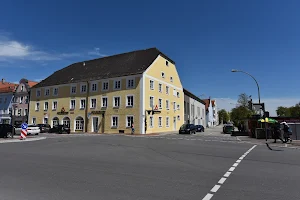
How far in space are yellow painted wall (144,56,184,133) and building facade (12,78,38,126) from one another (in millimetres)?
30785

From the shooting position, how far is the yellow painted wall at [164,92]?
36547 millimetres

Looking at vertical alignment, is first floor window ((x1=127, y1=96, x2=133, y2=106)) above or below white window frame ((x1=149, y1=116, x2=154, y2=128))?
above

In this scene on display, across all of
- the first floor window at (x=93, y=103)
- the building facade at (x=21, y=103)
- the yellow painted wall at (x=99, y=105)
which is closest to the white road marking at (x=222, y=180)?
the yellow painted wall at (x=99, y=105)

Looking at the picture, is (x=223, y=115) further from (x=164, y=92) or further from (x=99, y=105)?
(x=99, y=105)

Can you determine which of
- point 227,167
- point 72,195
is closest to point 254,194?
point 227,167

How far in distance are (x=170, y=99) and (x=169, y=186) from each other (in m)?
38.6

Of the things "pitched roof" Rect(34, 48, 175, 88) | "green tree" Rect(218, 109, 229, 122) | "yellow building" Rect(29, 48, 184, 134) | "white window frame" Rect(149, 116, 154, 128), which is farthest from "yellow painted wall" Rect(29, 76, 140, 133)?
"green tree" Rect(218, 109, 229, 122)

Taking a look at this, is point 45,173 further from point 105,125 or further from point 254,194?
point 105,125

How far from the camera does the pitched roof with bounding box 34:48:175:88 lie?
3825 cm

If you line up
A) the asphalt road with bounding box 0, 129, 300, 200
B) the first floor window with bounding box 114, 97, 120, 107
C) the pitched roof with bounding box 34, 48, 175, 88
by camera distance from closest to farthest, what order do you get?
1. the asphalt road with bounding box 0, 129, 300, 200
2. the first floor window with bounding box 114, 97, 120, 107
3. the pitched roof with bounding box 34, 48, 175, 88

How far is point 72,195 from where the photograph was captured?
5223mm

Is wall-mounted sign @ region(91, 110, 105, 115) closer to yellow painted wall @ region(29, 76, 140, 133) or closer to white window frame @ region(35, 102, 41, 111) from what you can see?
yellow painted wall @ region(29, 76, 140, 133)

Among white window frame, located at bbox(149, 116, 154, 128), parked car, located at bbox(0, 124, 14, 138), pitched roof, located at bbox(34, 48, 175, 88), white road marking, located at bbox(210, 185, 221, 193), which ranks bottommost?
white road marking, located at bbox(210, 185, 221, 193)

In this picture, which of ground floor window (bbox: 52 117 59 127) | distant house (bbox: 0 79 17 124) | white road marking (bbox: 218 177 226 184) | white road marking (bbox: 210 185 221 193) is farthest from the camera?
distant house (bbox: 0 79 17 124)
